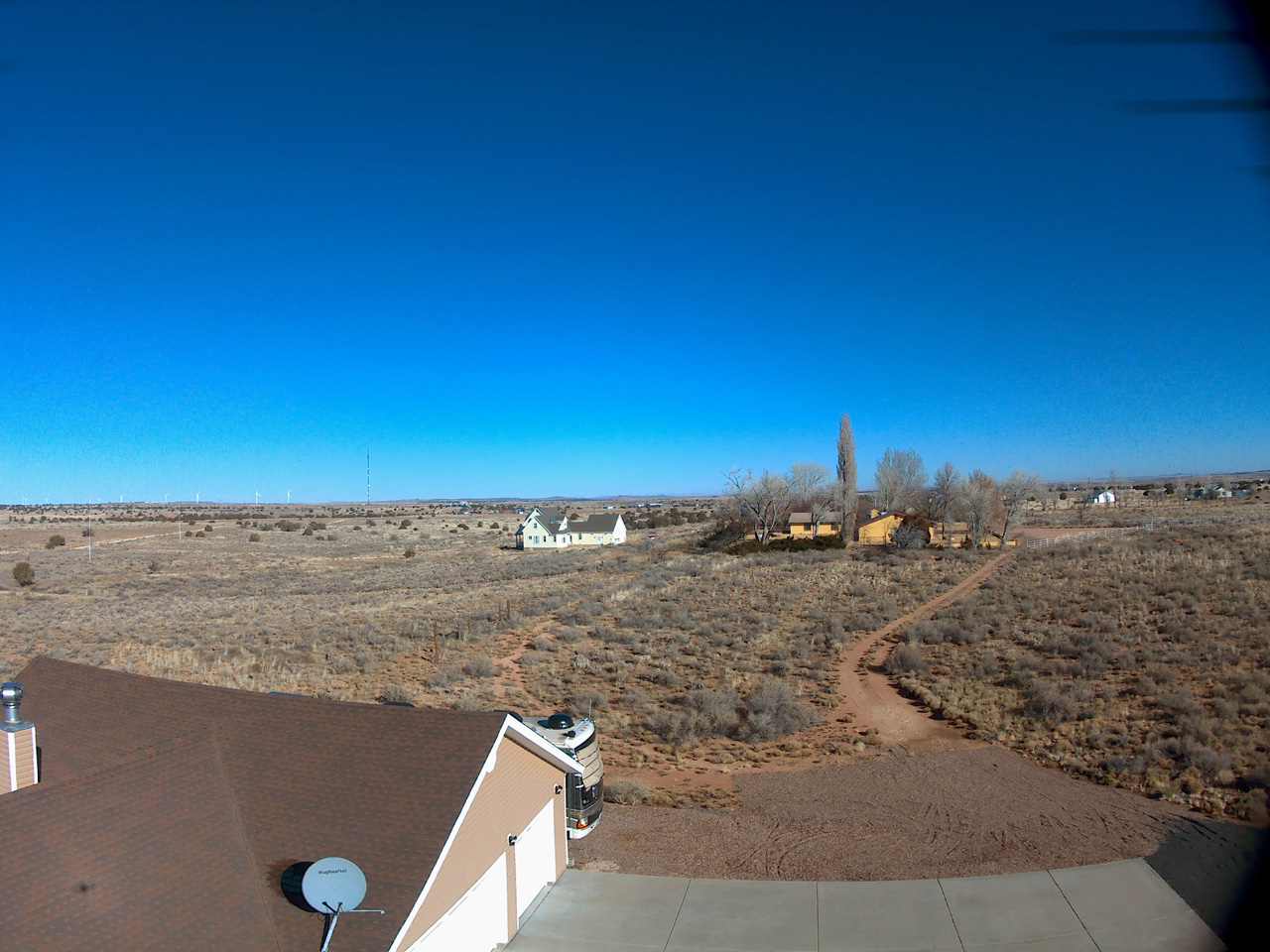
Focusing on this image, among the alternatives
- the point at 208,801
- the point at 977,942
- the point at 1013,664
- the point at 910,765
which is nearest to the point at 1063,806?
the point at 910,765

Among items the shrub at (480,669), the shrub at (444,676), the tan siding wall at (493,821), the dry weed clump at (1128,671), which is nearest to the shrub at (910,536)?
the dry weed clump at (1128,671)

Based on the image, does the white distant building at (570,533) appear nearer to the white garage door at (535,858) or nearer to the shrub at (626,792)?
the shrub at (626,792)

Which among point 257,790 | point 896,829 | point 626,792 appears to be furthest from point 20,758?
point 896,829

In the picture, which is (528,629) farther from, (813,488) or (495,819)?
(813,488)

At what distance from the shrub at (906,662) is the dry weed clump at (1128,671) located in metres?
0.10

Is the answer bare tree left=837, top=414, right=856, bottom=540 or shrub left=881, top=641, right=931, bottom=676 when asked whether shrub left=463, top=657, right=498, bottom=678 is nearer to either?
shrub left=881, top=641, right=931, bottom=676

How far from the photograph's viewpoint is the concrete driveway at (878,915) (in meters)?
7.73

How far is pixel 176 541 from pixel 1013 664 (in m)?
81.1

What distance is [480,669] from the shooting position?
2139 cm

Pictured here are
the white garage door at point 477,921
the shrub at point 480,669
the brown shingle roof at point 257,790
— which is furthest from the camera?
the shrub at point 480,669

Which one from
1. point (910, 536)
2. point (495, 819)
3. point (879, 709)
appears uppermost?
point (910, 536)

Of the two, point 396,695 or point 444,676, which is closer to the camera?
point 396,695

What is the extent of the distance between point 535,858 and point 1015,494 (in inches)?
2049

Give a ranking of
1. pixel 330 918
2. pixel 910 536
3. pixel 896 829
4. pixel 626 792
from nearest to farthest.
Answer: pixel 330 918
pixel 896 829
pixel 626 792
pixel 910 536
